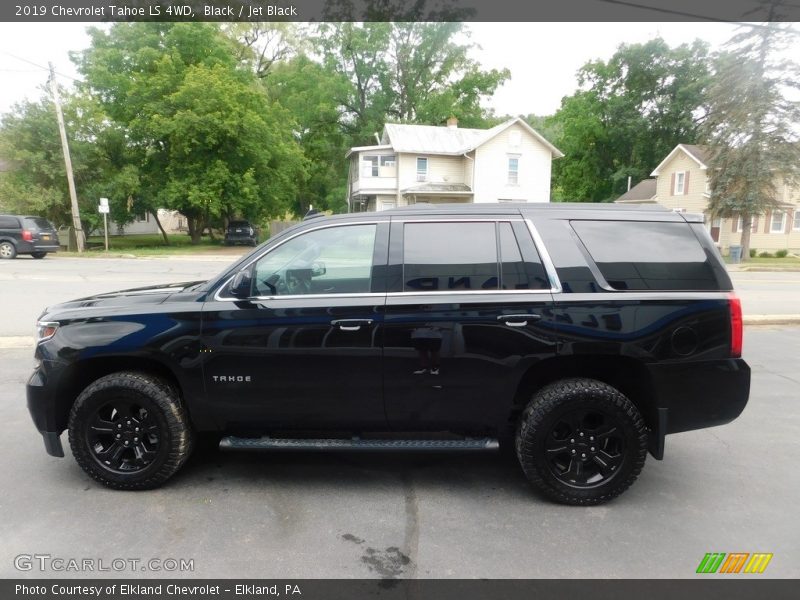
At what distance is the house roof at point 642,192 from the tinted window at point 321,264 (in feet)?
143

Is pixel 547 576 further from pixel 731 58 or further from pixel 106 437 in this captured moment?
pixel 731 58

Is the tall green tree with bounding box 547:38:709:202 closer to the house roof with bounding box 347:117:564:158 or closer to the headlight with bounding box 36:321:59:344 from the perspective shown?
the house roof with bounding box 347:117:564:158

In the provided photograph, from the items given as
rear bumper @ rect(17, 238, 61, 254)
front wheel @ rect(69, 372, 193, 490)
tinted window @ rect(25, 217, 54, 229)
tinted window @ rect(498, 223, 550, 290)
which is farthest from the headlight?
tinted window @ rect(25, 217, 54, 229)

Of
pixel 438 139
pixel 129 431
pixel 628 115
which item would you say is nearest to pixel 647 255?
pixel 129 431

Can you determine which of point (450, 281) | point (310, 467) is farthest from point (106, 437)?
point (450, 281)

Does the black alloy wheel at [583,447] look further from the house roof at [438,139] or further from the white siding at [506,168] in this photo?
the house roof at [438,139]

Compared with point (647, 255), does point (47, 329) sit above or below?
below

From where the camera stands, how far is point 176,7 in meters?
30.1

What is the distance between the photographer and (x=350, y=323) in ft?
11.5

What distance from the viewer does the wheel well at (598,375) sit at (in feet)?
11.9

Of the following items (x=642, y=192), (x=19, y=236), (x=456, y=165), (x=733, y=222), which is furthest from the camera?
(x=642, y=192)

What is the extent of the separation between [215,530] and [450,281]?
6.87 feet

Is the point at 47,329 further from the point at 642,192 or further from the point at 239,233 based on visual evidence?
the point at 642,192

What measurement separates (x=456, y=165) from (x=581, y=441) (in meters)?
35.4
